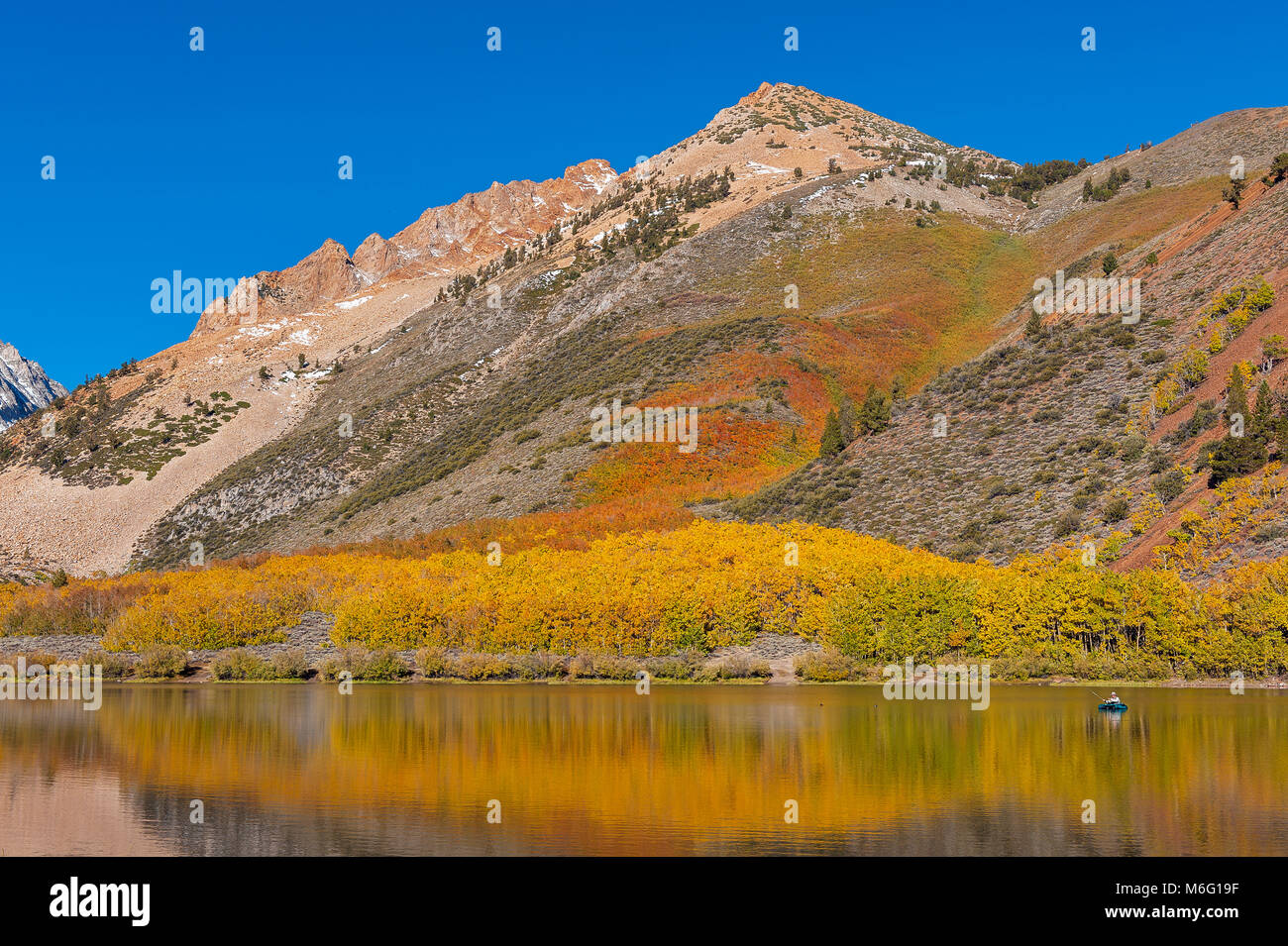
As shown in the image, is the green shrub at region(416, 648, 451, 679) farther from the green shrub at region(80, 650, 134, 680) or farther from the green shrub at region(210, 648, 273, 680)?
the green shrub at region(80, 650, 134, 680)

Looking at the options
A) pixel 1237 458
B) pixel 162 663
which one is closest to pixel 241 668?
pixel 162 663

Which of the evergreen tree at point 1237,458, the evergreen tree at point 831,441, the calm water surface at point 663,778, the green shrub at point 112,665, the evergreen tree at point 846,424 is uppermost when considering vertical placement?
the evergreen tree at point 846,424

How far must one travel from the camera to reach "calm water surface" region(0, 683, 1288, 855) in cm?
2106

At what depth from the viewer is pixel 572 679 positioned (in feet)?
172

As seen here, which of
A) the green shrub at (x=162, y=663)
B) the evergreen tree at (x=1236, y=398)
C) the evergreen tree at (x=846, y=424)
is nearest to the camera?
the evergreen tree at (x=1236, y=398)

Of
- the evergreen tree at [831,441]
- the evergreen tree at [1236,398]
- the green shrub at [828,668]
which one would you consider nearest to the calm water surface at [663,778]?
the green shrub at [828,668]

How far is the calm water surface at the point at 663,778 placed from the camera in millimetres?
21062

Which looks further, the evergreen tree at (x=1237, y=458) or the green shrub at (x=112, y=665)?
the green shrub at (x=112, y=665)

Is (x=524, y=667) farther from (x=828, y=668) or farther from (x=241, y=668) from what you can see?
(x=241, y=668)

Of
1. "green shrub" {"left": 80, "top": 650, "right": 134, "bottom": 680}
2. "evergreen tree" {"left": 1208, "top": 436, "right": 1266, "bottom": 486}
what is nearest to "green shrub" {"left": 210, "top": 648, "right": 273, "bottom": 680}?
"green shrub" {"left": 80, "top": 650, "right": 134, "bottom": 680}

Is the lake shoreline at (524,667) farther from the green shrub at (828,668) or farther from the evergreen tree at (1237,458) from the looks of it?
the evergreen tree at (1237,458)

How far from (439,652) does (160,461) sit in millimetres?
97076
